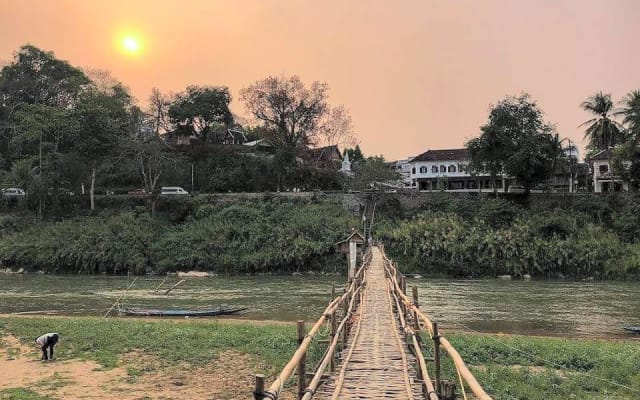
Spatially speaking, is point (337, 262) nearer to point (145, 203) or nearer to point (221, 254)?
point (221, 254)

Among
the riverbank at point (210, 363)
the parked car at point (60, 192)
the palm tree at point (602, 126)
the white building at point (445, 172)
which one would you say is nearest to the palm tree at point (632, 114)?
the palm tree at point (602, 126)

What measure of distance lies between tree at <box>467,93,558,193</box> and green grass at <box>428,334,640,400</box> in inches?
1205

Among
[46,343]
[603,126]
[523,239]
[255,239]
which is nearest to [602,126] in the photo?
[603,126]

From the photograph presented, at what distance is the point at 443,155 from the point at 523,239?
29798mm

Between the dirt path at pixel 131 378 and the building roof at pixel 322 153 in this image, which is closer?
the dirt path at pixel 131 378

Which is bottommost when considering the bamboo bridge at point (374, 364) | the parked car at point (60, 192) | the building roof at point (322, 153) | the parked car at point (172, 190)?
the bamboo bridge at point (374, 364)

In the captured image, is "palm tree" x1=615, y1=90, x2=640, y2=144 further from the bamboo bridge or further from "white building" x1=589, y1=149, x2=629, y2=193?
the bamboo bridge

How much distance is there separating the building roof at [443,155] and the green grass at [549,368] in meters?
53.5

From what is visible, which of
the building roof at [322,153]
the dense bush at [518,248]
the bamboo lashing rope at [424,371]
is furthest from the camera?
the building roof at [322,153]

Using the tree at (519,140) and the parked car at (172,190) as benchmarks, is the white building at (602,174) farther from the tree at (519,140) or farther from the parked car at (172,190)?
the parked car at (172,190)

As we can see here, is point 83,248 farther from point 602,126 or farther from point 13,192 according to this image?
point 602,126

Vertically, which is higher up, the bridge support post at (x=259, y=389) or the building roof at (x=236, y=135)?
the building roof at (x=236, y=135)

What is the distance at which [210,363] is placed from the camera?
39.3 feet

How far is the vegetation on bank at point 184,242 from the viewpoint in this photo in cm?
4078
